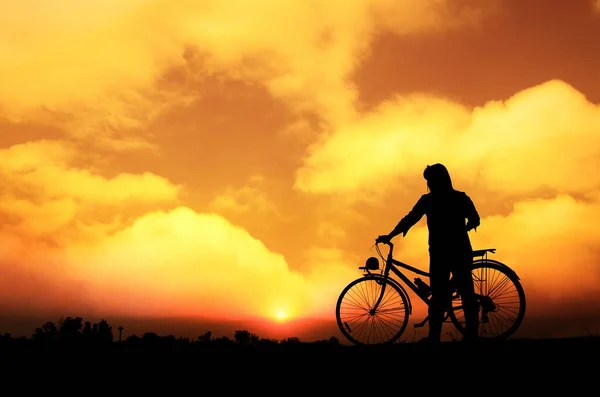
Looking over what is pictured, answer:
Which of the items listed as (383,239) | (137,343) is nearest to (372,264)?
(383,239)

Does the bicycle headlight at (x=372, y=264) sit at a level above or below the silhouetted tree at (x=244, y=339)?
above

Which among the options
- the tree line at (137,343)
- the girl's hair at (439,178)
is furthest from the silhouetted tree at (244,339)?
the girl's hair at (439,178)

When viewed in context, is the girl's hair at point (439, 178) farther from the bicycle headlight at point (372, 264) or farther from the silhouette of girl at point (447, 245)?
the bicycle headlight at point (372, 264)

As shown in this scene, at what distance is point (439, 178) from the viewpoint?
34.0 feet

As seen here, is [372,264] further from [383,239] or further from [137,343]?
[137,343]

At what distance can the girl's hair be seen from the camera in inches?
408

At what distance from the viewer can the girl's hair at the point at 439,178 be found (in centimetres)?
1036

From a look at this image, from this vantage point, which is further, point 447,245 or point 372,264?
point 372,264

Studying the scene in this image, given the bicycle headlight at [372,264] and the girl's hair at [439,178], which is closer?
the girl's hair at [439,178]

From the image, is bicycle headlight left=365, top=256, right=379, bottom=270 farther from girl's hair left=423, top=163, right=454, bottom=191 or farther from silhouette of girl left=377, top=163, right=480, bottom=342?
girl's hair left=423, top=163, right=454, bottom=191

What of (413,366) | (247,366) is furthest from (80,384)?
(413,366)

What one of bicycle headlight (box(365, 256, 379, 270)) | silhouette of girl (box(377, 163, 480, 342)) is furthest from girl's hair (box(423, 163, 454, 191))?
bicycle headlight (box(365, 256, 379, 270))

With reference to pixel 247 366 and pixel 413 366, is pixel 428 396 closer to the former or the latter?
pixel 413 366

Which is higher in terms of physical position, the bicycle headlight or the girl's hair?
the girl's hair
